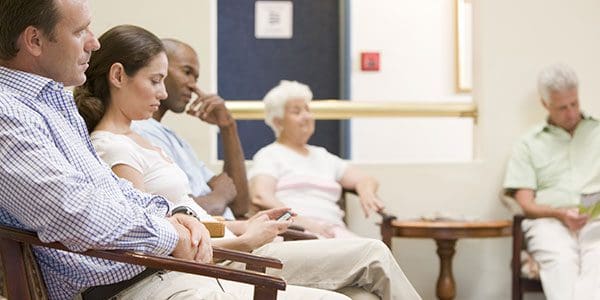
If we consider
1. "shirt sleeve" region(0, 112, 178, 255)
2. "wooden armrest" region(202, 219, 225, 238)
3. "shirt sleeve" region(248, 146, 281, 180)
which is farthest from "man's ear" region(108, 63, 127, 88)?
"shirt sleeve" region(248, 146, 281, 180)

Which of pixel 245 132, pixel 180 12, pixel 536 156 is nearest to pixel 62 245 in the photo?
pixel 180 12

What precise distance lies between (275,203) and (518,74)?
65.2 inches

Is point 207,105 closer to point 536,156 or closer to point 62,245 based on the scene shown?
point 536,156

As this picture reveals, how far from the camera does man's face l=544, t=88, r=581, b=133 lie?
15.9 ft

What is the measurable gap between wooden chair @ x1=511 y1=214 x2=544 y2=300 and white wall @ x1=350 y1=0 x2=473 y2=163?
2.37 meters

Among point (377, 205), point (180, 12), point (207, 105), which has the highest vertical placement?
point (180, 12)

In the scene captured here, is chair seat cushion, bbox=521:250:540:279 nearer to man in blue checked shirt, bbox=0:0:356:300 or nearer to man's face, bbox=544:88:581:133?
man's face, bbox=544:88:581:133

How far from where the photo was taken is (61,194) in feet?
6.37

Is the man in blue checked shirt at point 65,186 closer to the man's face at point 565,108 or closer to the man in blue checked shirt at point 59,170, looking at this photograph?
the man in blue checked shirt at point 59,170

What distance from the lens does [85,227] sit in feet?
6.42

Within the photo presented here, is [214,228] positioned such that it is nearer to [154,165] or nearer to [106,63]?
[154,165]

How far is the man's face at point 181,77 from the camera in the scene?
378 cm

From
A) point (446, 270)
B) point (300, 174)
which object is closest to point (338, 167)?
point (300, 174)

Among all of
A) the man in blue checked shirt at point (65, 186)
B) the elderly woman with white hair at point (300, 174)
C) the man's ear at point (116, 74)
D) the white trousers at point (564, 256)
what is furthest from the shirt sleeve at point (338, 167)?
the man in blue checked shirt at point (65, 186)
